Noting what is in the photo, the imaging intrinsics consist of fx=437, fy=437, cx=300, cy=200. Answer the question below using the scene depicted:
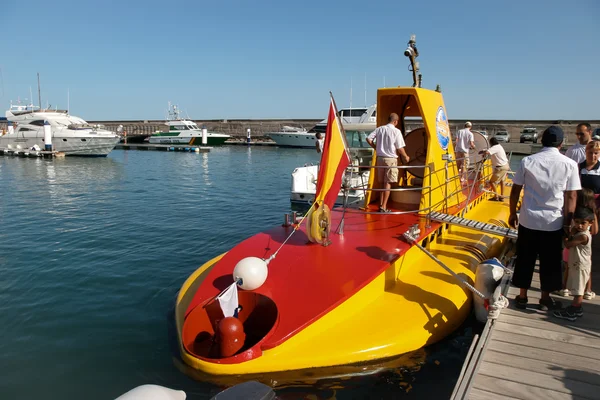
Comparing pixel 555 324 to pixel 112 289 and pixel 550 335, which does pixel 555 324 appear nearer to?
pixel 550 335

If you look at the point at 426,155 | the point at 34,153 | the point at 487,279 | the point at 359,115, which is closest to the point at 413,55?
the point at 426,155

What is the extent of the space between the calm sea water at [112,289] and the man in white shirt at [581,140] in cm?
351

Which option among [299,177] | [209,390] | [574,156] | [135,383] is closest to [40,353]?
[135,383]

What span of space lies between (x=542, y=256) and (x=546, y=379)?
1.72 metres

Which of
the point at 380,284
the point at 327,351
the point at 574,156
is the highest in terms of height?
the point at 574,156

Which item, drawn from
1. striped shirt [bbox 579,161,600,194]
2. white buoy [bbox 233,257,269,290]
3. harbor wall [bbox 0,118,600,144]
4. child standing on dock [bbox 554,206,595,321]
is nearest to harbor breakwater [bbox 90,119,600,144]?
harbor wall [bbox 0,118,600,144]

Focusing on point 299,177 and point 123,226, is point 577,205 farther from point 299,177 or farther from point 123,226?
point 299,177

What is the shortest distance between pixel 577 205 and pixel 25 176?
99.3 ft

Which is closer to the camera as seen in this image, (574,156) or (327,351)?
(327,351)

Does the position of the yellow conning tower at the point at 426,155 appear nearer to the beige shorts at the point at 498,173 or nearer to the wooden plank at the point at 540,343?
the beige shorts at the point at 498,173

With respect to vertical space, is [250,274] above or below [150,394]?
above

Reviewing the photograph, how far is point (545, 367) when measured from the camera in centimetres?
442

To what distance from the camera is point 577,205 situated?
211 inches

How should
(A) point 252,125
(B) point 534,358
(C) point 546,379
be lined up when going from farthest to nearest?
(A) point 252,125 < (B) point 534,358 < (C) point 546,379
